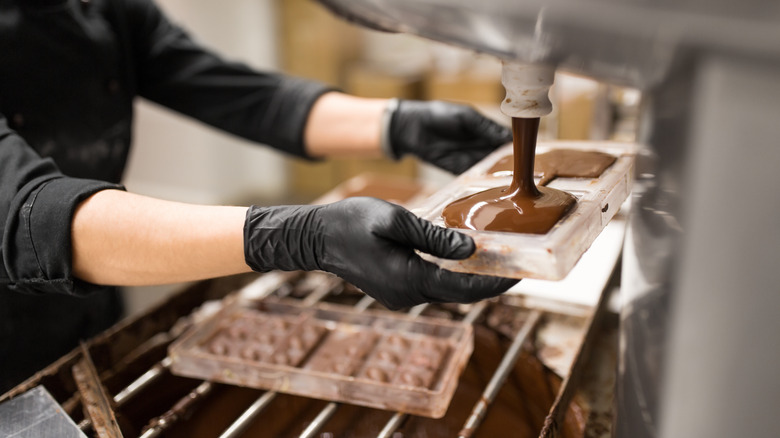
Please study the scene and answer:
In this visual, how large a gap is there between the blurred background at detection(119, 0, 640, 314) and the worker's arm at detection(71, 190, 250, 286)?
10.5ft

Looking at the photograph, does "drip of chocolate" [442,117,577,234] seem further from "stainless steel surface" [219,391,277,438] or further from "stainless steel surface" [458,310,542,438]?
"stainless steel surface" [219,391,277,438]

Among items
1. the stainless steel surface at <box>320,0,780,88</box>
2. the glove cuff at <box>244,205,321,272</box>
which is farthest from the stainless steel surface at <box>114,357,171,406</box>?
the stainless steel surface at <box>320,0,780,88</box>

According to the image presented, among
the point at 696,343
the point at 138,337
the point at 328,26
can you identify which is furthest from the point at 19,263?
the point at 328,26

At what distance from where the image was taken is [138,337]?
A: 1.26 meters

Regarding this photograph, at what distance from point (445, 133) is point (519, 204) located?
2.05 feet

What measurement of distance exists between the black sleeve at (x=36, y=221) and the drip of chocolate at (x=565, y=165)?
71 cm

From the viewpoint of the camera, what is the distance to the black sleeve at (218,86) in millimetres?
1608

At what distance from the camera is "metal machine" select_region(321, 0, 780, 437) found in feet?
1.76

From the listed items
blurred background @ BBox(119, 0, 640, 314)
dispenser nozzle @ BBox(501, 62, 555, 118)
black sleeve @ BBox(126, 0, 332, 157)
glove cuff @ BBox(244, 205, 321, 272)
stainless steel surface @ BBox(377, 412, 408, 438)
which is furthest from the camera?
blurred background @ BBox(119, 0, 640, 314)

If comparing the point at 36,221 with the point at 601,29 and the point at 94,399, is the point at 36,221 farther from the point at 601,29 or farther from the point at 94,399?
the point at 601,29

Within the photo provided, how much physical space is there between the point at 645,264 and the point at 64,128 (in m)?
1.25

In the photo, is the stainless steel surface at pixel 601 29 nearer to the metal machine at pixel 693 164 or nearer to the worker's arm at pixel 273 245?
the metal machine at pixel 693 164

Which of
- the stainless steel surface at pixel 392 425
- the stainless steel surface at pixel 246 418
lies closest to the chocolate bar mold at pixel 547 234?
the stainless steel surface at pixel 392 425

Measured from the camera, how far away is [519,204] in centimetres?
91
